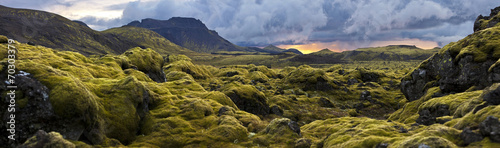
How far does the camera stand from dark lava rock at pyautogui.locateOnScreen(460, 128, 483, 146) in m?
20.4

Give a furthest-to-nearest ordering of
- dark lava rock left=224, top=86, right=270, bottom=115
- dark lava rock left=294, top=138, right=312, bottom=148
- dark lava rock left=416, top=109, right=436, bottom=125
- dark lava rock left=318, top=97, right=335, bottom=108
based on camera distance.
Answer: dark lava rock left=318, top=97, right=335, bottom=108, dark lava rock left=224, top=86, right=270, bottom=115, dark lava rock left=416, top=109, right=436, bottom=125, dark lava rock left=294, top=138, right=312, bottom=148

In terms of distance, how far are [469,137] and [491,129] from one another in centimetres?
A: 164

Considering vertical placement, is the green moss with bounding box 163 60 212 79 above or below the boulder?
above

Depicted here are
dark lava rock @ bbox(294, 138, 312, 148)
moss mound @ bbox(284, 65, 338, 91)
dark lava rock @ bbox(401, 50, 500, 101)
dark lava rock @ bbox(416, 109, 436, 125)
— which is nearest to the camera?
dark lava rock @ bbox(294, 138, 312, 148)

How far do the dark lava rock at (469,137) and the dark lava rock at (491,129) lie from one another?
512mm

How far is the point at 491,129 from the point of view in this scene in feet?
64.6

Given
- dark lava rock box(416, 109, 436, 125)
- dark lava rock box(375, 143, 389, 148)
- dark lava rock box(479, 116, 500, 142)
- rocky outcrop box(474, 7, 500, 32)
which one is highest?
rocky outcrop box(474, 7, 500, 32)

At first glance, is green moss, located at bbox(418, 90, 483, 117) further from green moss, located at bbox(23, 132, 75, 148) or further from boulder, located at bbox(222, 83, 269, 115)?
green moss, located at bbox(23, 132, 75, 148)

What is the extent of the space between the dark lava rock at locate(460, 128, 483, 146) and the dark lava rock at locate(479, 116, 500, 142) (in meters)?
0.51

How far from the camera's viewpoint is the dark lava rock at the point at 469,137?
803 inches

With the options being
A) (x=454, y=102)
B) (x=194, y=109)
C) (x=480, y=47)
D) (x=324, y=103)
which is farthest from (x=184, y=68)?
(x=480, y=47)

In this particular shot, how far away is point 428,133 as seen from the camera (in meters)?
23.0

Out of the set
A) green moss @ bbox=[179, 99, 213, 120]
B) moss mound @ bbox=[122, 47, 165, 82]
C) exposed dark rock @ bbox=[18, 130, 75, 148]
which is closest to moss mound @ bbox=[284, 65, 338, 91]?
moss mound @ bbox=[122, 47, 165, 82]

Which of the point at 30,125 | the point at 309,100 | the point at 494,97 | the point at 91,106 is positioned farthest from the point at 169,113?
the point at 309,100
